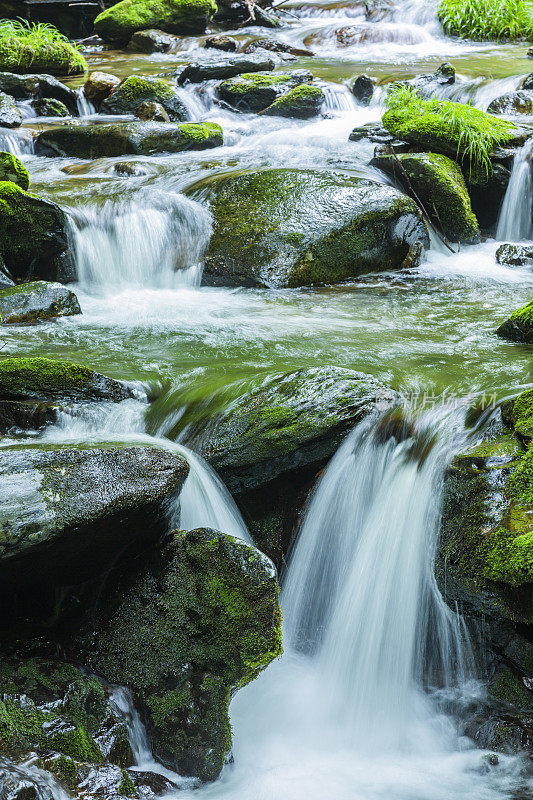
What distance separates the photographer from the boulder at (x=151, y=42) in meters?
18.0

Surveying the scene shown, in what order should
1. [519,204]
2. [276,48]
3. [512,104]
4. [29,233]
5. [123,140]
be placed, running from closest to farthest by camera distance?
[29,233] < [519,204] < [123,140] < [512,104] < [276,48]

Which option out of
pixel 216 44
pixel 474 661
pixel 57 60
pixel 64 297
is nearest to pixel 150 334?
pixel 64 297

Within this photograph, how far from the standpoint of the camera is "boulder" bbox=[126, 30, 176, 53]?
710 inches

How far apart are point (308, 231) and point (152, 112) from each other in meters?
6.24

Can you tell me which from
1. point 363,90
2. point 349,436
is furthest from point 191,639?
point 363,90

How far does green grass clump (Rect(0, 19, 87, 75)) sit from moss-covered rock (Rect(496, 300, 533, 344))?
13594 mm

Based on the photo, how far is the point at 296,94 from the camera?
1273 cm

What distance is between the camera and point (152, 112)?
12.1 m

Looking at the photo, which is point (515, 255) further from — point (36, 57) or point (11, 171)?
point (36, 57)

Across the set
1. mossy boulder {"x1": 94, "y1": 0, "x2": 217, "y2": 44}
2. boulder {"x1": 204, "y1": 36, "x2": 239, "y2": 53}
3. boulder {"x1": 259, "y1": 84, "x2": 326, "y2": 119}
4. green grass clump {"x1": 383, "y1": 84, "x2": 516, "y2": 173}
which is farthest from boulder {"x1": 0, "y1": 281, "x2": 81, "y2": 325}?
mossy boulder {"x1": 94, "y1": 0, "x2": 217, "y2": 44}

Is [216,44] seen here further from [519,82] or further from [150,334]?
[150,334]

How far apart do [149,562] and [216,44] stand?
694 inches

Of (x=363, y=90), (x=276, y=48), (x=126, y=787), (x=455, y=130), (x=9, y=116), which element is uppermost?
(x=276, y=48)

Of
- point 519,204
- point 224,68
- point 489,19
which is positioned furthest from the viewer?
point 489,19
